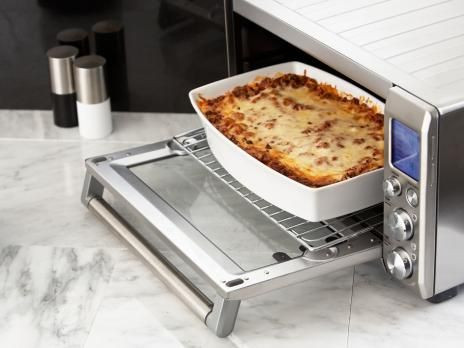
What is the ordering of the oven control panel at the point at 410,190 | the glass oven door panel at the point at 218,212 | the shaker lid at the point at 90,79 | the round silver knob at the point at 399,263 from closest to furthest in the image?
the oven control panel at the point at 410,190 < the round silver knob at the point at 399,263 < the glass oven door panel at the point at 218,212 < the shaker lid at the point at 90,79

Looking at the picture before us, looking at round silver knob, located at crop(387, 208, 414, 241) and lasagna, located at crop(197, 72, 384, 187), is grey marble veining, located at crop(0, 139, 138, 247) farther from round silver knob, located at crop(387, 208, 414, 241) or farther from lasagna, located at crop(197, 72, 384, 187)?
round silver knob, located at crop(387, 208, 414, 241)

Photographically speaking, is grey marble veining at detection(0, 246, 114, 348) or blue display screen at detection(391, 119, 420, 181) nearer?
blue display screen at detection(391, 119, 420, 181)

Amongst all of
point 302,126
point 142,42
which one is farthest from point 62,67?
point 302,126

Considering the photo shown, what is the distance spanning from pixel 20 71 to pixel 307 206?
860 millimetres

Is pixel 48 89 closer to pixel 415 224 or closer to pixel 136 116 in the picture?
pixel 136 116

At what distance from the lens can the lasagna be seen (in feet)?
4.72

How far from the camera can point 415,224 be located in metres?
1.36

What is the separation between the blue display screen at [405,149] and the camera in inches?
51.8

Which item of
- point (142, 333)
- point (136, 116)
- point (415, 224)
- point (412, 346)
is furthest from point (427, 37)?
point (136, 116)

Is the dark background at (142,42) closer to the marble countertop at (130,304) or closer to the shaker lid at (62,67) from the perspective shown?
the shaker lid at (62,67)

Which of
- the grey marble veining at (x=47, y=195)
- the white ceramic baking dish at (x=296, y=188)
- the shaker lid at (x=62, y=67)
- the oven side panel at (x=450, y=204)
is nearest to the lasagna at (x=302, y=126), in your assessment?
the white ceramic baking dish at (x=296, y=188)

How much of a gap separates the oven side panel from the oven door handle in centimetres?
31

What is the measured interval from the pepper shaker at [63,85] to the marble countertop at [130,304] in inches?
9.6

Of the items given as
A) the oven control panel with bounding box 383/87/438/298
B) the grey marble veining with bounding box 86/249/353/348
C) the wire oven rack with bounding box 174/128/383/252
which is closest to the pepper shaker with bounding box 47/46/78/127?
the wire oven rack with bounding box 174/128/383/252
